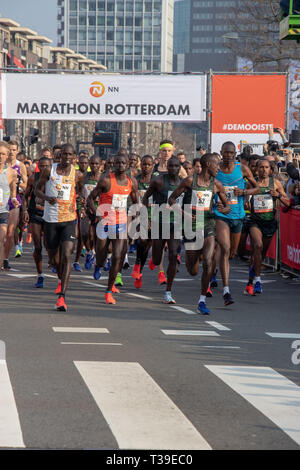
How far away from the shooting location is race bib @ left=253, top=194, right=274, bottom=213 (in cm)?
1383

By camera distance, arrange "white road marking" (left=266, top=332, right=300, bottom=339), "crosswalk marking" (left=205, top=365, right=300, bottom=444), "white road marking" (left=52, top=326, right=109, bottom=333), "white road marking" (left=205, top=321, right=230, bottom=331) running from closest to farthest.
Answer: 1. "crosswalk marking" (left=205, top=365, right=300, bottom=444)
2. "white road marking" (left=52, top=326, right=109, bottom=333)
3. "white road marking" (left=266, top=332, right=300, bottom=339)
4. "white road marking" (left=205, top=321, right=230, bottom=331)

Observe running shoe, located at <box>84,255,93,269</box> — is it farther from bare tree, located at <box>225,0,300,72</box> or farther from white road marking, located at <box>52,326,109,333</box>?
bare tree, located at <box>225,0,300,72</box>

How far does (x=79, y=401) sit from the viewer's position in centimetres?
644

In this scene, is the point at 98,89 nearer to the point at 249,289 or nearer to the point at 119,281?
the point at 119,281

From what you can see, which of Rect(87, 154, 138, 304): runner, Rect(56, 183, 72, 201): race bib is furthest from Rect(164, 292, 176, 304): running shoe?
Rect(56, 183, 72, 201): race bib

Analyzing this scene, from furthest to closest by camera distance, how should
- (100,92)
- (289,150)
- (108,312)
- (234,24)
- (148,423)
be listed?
1. (234,24)
2. (100,92)
3. (289,150)
4. (108,312)
5. (148,423)

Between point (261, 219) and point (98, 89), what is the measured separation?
11371 millimetres

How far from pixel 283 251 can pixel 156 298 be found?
4.51 m

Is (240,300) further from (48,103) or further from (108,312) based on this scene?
(48,103)

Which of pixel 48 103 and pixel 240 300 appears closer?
pixel 240 300

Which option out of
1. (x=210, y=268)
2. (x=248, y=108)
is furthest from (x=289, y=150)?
(x=248, y=108)

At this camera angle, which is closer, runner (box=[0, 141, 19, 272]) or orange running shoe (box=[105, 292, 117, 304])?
orange running shoe (box=[105, 292, 117, 304])

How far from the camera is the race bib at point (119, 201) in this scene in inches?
481

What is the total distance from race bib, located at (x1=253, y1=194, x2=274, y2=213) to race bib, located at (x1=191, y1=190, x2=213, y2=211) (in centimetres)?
226
